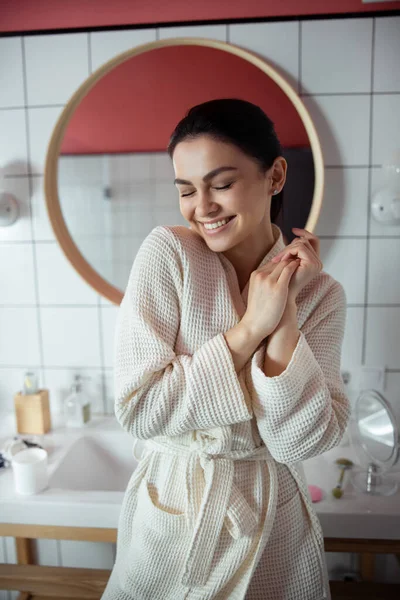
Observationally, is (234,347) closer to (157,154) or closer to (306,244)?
(306,244)

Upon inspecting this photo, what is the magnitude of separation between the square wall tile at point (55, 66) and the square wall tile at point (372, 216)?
0.84m

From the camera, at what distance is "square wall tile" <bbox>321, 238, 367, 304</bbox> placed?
130 centimetres

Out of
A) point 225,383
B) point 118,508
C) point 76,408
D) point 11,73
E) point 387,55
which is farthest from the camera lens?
point 76,408

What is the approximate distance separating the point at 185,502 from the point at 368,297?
2.73 feet

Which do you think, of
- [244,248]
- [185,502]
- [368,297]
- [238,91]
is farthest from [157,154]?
[185,502]

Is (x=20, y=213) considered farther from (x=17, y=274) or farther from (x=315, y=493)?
(x=315, y=493)

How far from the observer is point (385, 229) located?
1.28 metres

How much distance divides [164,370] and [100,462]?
792 millimetres

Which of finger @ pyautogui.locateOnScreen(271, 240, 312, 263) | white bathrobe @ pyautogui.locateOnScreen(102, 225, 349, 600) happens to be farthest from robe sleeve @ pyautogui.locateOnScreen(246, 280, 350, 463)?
finger @ pyautogui.locateOnScreen(271, 240, 312, 263)

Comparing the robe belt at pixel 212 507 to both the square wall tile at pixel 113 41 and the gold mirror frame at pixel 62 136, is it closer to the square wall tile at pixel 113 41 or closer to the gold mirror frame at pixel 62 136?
the gold mirror frame at pixel 62 136

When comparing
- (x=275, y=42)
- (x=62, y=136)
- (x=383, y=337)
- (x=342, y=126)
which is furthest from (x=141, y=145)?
(x=383, y=337)

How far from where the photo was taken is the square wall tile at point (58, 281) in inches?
54.7

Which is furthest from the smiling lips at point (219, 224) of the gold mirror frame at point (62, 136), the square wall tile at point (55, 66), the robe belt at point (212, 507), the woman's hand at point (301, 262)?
the square wall tile at point (55, 66)

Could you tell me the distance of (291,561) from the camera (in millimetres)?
794
